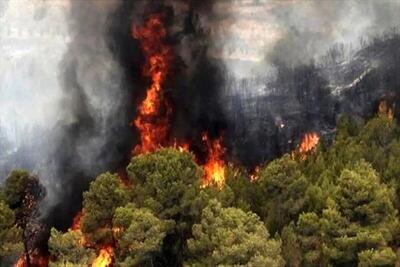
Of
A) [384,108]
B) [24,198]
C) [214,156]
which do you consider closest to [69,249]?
[24,198]

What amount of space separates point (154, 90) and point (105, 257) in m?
13.7

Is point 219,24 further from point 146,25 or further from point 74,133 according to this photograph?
point 74,133

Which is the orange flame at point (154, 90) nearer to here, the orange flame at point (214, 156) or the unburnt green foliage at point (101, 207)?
the orange flame at point (214, 156)

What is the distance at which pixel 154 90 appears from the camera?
1674 inches

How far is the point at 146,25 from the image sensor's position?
136 ft

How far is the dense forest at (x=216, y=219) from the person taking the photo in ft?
85.0

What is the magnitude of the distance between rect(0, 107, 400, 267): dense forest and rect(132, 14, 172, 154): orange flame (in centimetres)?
1201

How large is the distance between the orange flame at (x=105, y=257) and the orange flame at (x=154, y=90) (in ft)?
33.9

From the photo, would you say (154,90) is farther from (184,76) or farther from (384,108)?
(384,108)

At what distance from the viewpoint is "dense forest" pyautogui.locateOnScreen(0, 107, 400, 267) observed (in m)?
25.9

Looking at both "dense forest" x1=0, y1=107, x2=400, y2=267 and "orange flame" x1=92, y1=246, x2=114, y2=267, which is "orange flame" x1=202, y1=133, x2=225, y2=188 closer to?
"dense forest" x1=0, y1=107, x2=400, y2=267

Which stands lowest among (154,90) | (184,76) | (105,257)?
(105,257)

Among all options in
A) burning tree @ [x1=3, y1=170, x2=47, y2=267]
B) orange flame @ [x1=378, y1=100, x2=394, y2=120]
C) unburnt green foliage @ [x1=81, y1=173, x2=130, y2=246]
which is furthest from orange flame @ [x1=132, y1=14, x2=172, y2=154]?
unburnt green foliage @ [x1=81, y1=173, x2=130, y2=246]

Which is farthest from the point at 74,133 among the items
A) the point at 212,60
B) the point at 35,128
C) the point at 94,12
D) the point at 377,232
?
the point at 377,232
